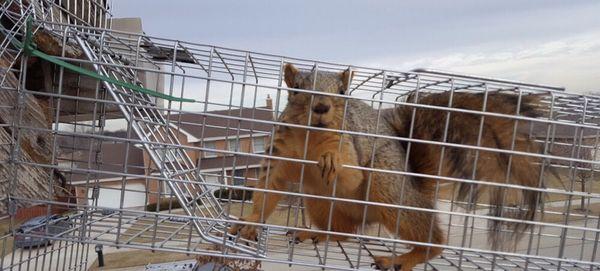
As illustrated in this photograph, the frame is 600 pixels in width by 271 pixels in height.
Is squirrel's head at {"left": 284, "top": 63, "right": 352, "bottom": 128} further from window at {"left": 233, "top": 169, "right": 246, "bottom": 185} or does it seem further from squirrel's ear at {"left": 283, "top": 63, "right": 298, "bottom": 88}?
window at {"left": 233, "top": 169, "right": 246, "bottom": 185}

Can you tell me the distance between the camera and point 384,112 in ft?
4.61

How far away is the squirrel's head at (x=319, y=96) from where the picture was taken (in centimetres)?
104

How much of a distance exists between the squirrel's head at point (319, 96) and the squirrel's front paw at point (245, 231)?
0.27 m

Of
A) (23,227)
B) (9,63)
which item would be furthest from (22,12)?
(23,227)

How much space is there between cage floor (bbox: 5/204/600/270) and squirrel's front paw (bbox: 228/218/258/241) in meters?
0.04

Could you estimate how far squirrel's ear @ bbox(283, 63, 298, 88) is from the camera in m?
1.16

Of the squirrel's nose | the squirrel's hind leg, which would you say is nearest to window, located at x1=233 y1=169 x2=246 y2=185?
the squirrel's nose

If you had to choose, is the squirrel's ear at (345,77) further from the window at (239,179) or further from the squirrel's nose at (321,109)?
the window at (239,179)

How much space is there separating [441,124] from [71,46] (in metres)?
0.91

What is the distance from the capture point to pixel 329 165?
1024 mm

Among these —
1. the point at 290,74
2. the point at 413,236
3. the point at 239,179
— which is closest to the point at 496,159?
the point at 413,236

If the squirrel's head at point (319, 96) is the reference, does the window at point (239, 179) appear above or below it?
below

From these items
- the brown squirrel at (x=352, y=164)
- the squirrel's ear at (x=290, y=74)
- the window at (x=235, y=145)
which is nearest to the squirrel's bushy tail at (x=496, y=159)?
the brown squirrel at (x=352, y=164)

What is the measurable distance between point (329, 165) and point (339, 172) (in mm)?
28
